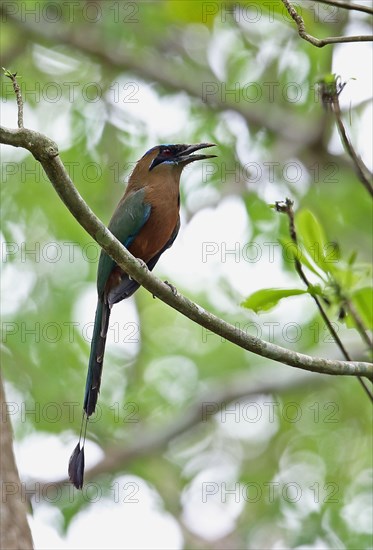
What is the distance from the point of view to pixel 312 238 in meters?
3.19

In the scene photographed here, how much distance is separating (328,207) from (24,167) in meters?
2.76

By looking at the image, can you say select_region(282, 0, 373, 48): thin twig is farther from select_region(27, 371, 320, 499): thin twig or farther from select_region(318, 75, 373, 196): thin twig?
select_region(27, 371, 320, 499): thin twig

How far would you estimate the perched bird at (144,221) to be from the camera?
4.55 meters

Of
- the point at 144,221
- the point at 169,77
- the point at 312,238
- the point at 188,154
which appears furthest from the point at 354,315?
the point at 169,77

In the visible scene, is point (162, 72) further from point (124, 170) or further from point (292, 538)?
point (292, 538)

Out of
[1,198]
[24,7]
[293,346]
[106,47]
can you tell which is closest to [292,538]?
[293,346]

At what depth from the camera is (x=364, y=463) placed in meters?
8.53

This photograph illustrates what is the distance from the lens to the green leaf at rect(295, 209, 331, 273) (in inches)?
123

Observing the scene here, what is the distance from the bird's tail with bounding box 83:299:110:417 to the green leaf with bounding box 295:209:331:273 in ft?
4.60

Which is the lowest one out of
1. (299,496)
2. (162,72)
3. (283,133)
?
(299,496)

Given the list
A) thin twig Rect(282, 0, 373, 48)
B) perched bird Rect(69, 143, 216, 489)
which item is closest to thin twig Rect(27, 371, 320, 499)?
perched bird Rect(69, 143, 216, 489)

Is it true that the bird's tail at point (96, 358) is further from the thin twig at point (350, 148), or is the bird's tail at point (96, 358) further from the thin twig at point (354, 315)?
the thin twig at point (350, 148)

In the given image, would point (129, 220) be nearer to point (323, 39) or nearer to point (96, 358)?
point (96, 358)

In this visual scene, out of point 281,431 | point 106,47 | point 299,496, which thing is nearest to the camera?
point 106,47
